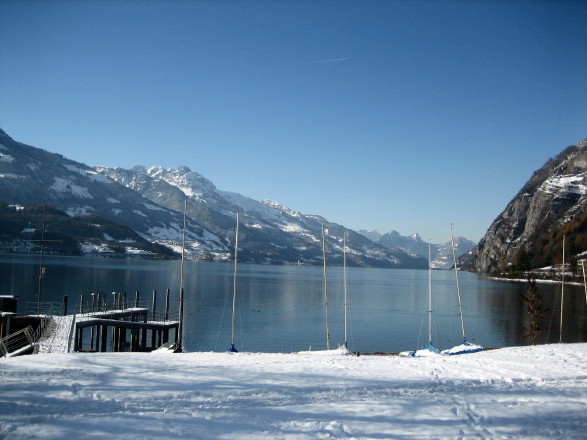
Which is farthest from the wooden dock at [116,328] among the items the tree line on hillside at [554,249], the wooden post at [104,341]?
the tree line on hillside at [554,249]

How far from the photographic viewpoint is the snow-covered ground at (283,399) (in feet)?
34.8

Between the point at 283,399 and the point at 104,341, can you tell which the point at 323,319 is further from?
the point at 283,399

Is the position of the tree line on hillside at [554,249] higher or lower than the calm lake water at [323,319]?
higher

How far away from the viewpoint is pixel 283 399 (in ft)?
42.8

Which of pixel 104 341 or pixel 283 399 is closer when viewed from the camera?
pixel 283 399

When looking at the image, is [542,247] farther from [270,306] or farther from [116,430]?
[116,430]

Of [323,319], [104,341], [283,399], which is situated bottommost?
[323,319]

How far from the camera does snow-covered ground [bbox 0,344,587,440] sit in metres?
10.6

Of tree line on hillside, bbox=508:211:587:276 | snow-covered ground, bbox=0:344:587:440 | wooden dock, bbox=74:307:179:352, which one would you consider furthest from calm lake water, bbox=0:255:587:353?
tree line on hillside, bbox=508:211:587:276

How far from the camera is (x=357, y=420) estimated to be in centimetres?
1132

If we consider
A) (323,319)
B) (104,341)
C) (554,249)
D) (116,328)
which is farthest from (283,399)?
(554,249)

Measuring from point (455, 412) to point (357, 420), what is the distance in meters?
2.86

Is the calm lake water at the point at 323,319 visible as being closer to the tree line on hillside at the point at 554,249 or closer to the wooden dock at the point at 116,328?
the wooden dock at the point at 116,328

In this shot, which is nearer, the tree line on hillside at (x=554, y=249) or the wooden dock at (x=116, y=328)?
the wooden dock at (x=116, y=328)
